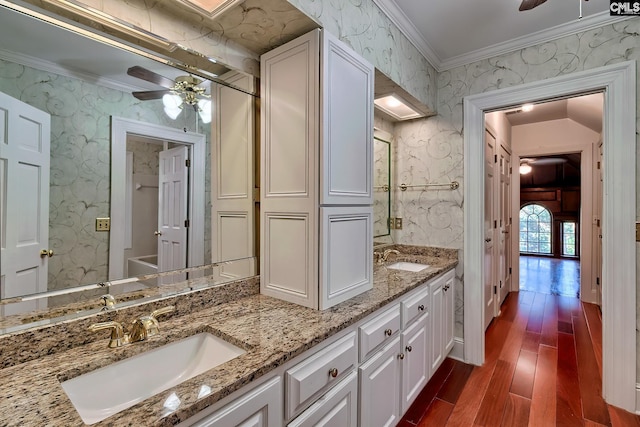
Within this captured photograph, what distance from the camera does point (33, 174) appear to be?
3.13ft

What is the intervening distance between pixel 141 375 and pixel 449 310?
2135mm

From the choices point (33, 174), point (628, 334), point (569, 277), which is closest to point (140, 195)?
point (33, 174)

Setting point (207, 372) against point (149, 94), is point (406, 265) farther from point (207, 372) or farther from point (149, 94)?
point (149, 94)

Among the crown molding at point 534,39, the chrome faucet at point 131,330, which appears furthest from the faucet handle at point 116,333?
the crown molding at point 534,39

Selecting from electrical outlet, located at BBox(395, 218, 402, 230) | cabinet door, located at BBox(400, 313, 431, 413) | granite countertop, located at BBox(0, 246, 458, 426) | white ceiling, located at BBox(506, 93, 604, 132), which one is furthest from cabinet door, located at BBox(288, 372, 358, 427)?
white ceiling, located at BBox(506, 93, 604, 132)

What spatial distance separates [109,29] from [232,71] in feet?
1.67

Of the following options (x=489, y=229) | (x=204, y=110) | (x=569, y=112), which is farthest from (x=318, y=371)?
(x=569, y=112)

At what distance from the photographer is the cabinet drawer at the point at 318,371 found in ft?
3.17

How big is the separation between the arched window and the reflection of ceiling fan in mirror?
9.22 meters

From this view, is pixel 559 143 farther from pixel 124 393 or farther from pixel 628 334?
pixel 124 393

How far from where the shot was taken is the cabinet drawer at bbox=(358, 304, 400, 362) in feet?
4.31

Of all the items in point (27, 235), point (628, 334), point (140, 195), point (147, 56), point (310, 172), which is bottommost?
point (628, 334)

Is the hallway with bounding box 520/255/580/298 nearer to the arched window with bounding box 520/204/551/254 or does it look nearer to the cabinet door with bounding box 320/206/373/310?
the arched window with bounding box 520/204/551/254

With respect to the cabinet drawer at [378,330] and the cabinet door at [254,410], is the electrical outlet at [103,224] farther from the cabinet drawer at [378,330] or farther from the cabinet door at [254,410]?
the cabinet drawer at [378,330]
